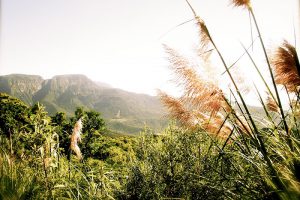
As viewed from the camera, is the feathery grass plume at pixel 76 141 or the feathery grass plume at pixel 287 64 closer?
the feathery grass plume at pixel 287 64

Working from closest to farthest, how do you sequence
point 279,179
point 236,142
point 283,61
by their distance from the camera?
point 279,179 → point 283,61 → point 236,142

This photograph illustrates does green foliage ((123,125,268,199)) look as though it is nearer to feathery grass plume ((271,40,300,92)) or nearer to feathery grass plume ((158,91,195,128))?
feathery grass plume ((158,91,195,128))

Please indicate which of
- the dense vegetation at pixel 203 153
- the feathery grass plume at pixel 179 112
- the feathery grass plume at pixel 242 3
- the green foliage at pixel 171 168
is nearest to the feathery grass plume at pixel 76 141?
the dense vegetation at pixel 203 153

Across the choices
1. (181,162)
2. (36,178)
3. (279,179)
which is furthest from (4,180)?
(279,179)

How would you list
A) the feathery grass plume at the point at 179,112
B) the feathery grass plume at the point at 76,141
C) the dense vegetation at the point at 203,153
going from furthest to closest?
the feathery grass plume at the point at 76,141
the feathery grass plume at the point at 179,112
the dense vegetation at the point at 203,153

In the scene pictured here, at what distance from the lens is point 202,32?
2289 millimetres

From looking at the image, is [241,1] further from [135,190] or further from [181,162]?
[135,190]

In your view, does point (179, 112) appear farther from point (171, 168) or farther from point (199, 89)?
point (171, 168)

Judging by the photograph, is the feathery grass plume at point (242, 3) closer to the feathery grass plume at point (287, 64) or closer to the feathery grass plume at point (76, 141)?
the feathery grass plume at point (287, 64)

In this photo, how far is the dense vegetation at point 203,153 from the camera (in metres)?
2.04

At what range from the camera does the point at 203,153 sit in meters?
4.55

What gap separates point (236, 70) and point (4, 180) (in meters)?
3.11

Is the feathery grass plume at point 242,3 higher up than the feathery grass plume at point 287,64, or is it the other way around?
the feathery grass plume at point 242,3

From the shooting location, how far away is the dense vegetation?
2.04 metres
